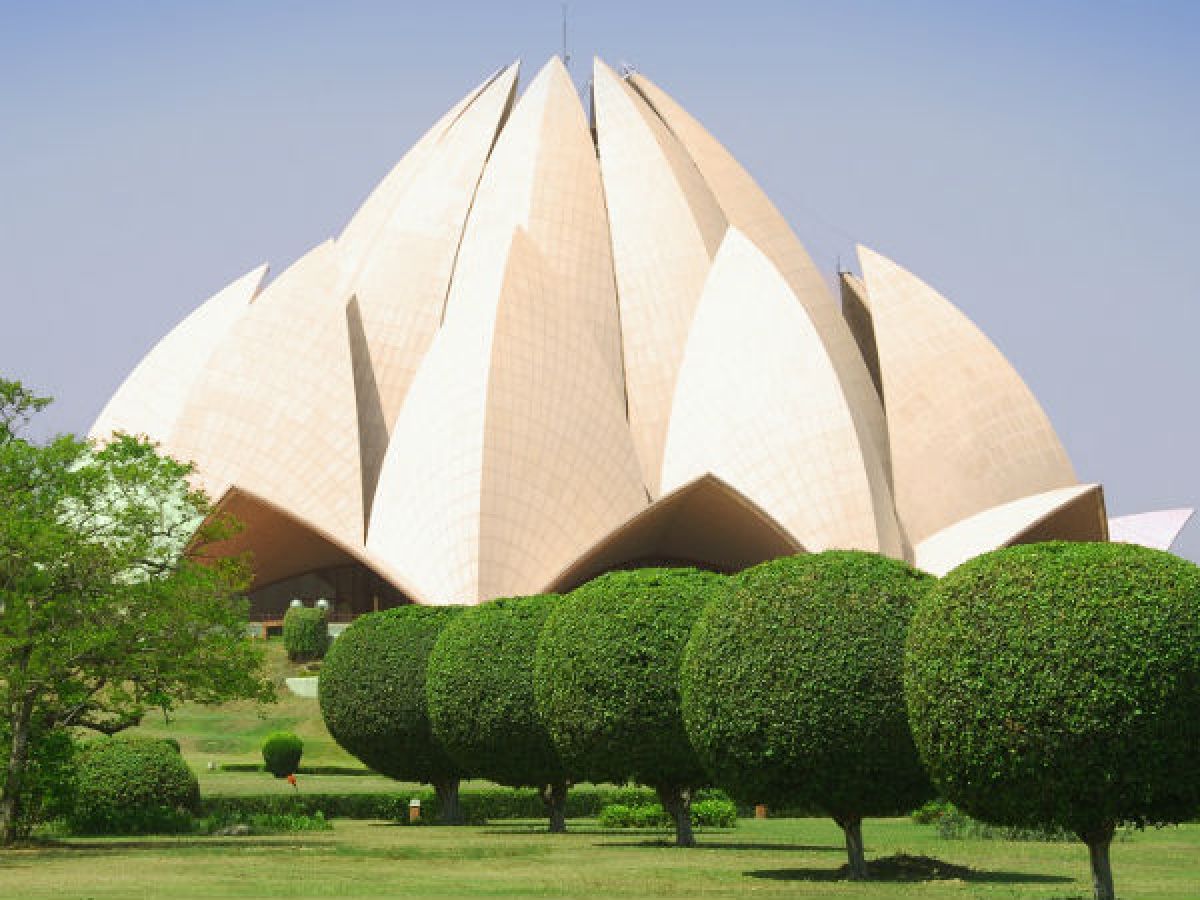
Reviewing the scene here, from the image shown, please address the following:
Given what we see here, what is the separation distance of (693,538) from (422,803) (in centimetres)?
1947

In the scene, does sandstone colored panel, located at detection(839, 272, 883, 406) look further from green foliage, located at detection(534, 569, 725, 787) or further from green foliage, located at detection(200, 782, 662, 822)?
green foliage, located at detection(534, 569, 725, 787)

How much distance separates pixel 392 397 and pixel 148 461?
26.5 meters

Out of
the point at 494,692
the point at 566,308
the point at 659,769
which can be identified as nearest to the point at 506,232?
the point at 566,308

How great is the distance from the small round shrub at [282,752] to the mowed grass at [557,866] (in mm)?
6694

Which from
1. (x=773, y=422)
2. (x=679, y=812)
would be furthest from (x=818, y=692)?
(x=773, y=422)

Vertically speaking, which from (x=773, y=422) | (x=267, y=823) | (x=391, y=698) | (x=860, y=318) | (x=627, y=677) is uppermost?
(x=860, y=318)

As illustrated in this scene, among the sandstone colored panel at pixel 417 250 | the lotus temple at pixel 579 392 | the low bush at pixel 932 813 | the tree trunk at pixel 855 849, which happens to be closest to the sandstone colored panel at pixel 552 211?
the lotus temple at pixel 579 392

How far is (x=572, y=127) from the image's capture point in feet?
162

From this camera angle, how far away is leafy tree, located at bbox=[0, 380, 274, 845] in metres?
18.4

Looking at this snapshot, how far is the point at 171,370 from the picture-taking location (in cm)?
4881

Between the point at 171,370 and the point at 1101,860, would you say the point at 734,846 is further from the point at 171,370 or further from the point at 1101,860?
the point at 171,370

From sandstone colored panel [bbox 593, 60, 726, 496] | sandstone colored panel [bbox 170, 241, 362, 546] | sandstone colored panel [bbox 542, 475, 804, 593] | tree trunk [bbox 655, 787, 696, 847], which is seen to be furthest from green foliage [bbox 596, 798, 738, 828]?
sandstone colored panel [bbox 170, 241, 362, 546]

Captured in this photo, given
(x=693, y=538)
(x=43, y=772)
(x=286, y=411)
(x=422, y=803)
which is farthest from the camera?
(x=286, y=411)

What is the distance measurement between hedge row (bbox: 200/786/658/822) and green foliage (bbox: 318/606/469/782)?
1.62ft
